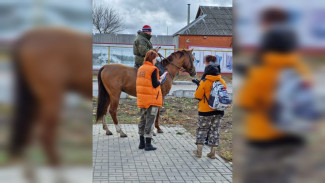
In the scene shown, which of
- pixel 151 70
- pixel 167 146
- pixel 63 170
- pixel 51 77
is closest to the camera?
pixel 51 77

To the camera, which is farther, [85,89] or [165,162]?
[165,162]

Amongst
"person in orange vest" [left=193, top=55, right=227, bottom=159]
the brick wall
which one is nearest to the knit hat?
"person in orange vest" [left=193, top=55, right=227, bottom=159]

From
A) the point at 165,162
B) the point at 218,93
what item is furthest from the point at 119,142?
the point at 218,93

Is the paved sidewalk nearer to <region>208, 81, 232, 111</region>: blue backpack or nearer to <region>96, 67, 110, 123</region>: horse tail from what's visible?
<region>96, 67, 110, 123</region>: horse tail

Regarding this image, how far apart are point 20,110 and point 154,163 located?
395cm

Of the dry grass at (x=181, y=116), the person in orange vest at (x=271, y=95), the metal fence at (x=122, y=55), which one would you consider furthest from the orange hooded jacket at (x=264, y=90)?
the metal fence at (x=122, y=55)

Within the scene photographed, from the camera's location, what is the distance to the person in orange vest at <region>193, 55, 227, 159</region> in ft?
14.8

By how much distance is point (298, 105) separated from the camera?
0.77 metres

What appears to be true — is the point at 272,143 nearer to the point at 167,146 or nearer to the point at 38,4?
the point at 38,4

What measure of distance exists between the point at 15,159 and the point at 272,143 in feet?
2.18

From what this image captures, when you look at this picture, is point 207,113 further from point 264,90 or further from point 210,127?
point 264,90

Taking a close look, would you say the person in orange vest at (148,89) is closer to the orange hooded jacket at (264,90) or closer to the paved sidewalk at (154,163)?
the paved sidewalk at (154,163)

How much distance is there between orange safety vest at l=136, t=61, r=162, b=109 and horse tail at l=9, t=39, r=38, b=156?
4.05 meters

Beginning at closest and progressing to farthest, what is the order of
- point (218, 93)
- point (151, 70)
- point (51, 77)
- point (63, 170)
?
point (51, 77)
point (63, 170)
point (218, 93)
point (151, 70)
